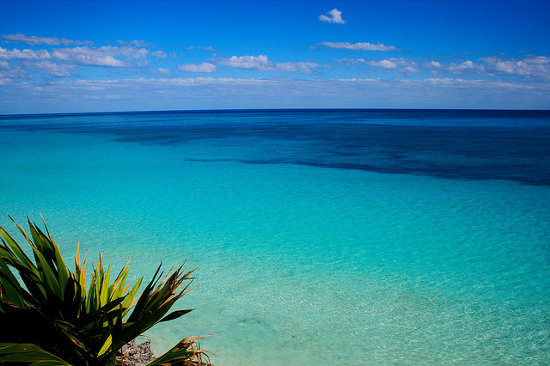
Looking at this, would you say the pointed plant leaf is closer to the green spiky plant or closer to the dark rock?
the green spiky plant

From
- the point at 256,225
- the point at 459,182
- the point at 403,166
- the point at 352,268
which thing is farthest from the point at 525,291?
the point at 403,166

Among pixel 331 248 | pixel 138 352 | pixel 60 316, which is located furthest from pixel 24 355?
pixel 331 248

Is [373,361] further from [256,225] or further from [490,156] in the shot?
[490,156]

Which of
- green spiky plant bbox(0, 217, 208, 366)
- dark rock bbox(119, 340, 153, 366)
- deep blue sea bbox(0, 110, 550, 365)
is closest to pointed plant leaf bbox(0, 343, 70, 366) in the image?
green spiky plant bbox(0, 217, 208, 366)

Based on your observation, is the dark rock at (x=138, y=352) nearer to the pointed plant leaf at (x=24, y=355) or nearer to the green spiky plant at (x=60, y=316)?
the green spiky plant at (x=60, y=316)

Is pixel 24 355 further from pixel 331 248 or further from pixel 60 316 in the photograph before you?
pixel 331 248

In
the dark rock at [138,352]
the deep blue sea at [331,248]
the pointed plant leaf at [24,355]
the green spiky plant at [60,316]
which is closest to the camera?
the pointed plant leaf at [24,355]

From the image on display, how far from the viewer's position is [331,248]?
8250 millimetres

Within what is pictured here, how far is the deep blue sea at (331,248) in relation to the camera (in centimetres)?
489

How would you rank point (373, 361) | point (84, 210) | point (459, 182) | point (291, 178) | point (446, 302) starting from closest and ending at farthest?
point (373, 361) < point (446, 302) < point (84, 210) < point (459, 182) < point (291, 178)

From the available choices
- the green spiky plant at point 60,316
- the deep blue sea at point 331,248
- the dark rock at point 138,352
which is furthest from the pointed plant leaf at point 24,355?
the deep blue sea at point 331,248

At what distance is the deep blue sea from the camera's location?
489cm

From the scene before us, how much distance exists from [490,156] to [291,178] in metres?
12.2

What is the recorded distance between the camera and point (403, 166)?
18.7 meters
